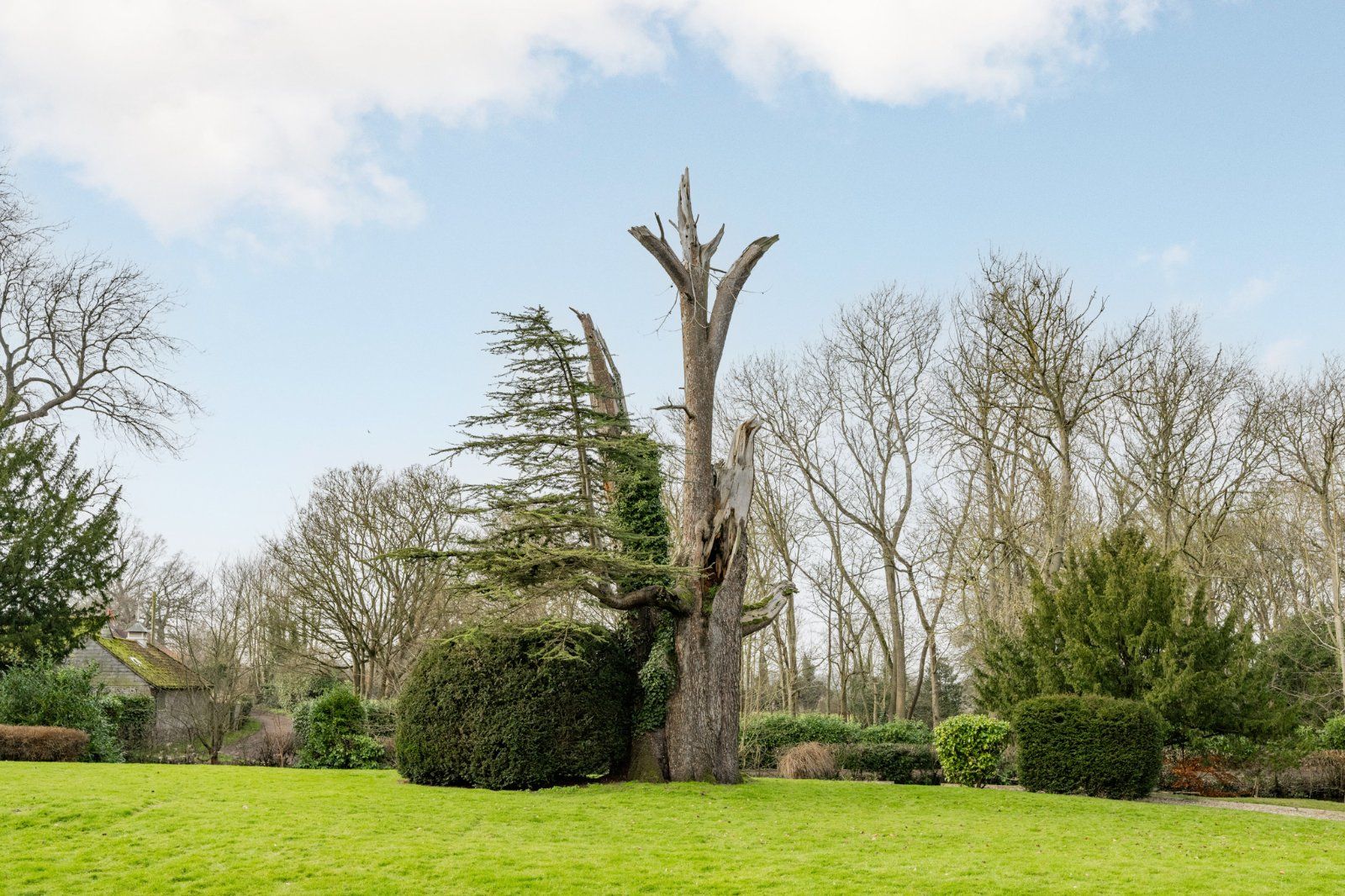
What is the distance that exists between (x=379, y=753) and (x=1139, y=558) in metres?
15.2

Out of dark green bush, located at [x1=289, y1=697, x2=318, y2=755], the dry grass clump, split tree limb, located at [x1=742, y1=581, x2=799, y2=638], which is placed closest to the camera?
split tree limb, located at [x1=742, y1=581, x2=799, y2=638]

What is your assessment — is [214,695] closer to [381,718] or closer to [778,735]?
[381,718]

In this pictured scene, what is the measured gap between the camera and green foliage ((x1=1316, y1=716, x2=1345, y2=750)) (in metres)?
19.9

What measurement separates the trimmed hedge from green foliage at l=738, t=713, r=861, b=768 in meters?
12.8

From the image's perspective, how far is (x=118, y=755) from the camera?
18.6m

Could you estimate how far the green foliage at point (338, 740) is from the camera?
1927cm

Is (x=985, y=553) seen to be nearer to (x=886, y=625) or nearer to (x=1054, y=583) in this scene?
(x=1054, y=583)

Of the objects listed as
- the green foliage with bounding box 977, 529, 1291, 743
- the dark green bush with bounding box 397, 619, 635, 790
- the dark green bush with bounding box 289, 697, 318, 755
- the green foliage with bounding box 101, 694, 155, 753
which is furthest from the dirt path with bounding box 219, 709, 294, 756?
the green foliage with bounding box 977, 529, 1291, 743

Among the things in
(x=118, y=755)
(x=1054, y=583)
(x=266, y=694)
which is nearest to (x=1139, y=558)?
(x=1054, y=583)

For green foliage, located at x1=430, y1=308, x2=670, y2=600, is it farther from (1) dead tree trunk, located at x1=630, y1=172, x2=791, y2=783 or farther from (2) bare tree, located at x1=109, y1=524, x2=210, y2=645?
(2) bare tree, located at x1=109, y1=524, x2=210, y2=645

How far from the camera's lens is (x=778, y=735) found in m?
21.5

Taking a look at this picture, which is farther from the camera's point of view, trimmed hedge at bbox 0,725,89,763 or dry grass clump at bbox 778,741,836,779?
dry grass clump at bbox 778,741,836,779

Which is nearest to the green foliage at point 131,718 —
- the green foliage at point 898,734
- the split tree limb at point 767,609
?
the split tree limb at point 767,609

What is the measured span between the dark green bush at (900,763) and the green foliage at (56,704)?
1422 centimetres
